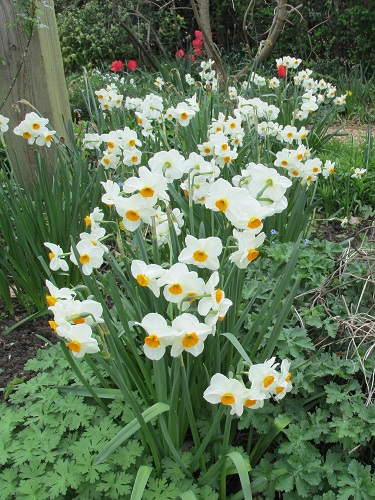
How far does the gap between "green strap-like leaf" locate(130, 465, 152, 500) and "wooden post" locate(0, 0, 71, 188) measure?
74.3 inches

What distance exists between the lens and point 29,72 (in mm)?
2736

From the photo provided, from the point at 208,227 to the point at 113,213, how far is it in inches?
26.7

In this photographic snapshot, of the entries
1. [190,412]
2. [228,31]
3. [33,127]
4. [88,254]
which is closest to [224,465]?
[190,412]

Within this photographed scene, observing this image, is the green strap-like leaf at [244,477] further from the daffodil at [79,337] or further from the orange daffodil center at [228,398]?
the daffodil at [79,337]

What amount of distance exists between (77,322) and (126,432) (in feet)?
0.88

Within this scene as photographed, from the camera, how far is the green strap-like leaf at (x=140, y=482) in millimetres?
1036

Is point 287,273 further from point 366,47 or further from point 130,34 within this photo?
point 366,47

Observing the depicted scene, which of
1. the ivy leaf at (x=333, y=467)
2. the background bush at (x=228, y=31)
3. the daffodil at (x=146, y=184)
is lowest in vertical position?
the background bush at (x=228, y=31)

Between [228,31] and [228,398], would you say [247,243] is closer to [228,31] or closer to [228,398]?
[228,398]

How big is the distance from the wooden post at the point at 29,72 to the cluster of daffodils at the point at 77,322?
175 centimetres

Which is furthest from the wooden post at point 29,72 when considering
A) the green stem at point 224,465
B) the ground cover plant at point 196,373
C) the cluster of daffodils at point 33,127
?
the green stem at point 224,465

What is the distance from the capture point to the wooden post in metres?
2.65

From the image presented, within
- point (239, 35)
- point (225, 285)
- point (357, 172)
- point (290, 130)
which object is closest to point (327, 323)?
point (225, 285)

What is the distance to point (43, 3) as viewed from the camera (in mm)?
2611
